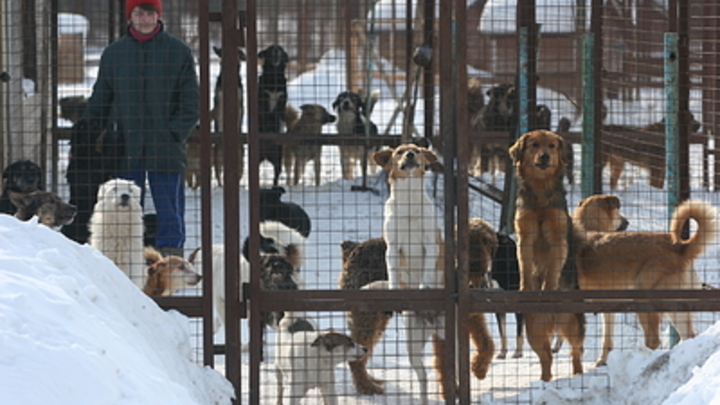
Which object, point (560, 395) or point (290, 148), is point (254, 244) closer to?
point (560, 395)

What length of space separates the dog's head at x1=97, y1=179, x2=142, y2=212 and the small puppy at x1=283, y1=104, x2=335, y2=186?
5.51m

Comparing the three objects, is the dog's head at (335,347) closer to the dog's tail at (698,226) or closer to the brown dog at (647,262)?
the brown dog at (647,262)

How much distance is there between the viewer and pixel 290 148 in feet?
43.5

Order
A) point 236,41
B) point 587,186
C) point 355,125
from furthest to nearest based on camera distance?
point 355,125 < point 587,186 < point 236,41

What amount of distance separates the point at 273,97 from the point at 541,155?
22.4 ft

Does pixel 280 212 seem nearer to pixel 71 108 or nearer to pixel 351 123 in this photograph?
pixel 351 123

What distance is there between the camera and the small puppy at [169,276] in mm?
6789

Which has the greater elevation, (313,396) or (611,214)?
(611,214)

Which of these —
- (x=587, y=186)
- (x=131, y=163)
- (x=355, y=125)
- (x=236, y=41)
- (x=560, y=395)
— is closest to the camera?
(x=236, y=41)

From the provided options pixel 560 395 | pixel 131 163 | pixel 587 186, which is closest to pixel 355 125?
pixel 587 186

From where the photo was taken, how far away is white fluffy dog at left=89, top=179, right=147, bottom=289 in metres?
6.89

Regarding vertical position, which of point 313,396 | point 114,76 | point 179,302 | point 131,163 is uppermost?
point 114,76

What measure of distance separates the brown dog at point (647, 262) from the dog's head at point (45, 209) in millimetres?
3601

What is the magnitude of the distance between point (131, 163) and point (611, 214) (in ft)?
11.6
